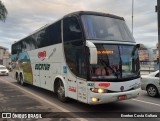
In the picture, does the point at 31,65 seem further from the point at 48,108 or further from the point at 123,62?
the point at 123,62

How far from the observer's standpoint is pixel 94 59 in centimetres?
785

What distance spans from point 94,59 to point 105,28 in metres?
1.82

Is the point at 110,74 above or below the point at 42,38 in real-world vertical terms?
below

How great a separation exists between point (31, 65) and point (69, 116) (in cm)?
780

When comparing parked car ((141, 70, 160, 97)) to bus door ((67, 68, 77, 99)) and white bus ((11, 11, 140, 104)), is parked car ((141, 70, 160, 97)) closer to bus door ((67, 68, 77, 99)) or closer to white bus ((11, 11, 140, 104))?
white bus ((11, 11, 140, 104))

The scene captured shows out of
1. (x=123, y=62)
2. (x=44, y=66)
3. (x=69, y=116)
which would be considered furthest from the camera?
(x=44, y=66)

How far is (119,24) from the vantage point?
32.0ft

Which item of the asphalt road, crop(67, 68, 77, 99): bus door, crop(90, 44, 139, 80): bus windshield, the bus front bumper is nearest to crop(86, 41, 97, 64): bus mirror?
crop(90, 44, 139, 80): bus windshield

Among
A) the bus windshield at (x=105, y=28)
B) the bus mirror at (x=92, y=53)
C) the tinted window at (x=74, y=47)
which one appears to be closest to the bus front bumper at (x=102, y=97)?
the tinted window at (x=74, y=47)

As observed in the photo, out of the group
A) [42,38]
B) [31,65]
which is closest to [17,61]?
[31,65]

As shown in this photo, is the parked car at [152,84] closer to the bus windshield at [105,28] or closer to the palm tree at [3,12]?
the bus windshield at [105,28]

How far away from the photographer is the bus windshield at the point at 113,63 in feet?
27.6

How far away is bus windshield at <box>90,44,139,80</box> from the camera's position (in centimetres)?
842

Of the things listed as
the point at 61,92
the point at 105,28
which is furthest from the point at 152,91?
the point at 105,28
